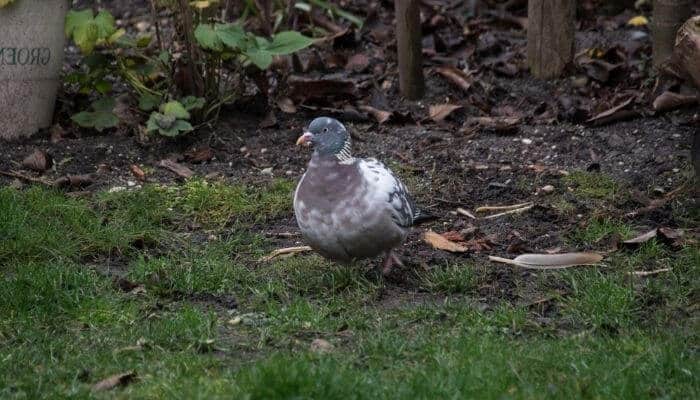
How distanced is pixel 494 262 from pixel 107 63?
3.35 metres

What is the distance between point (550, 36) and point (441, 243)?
2934mm

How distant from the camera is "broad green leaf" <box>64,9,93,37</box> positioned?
7465mm

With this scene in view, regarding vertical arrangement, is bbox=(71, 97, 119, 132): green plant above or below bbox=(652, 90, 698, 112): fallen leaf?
above

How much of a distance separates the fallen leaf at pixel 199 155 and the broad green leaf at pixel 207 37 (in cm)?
73

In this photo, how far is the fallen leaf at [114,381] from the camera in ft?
14.4

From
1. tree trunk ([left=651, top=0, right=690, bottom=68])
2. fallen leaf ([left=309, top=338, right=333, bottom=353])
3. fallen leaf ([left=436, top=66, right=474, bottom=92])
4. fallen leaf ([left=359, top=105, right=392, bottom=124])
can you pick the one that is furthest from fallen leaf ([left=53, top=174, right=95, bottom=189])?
tree trunk ([left=651, top=0, right=690, bottom=68])

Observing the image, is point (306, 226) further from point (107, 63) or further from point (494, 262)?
point (107, 63)

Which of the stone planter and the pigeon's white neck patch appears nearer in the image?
the pigeon's white neck patch

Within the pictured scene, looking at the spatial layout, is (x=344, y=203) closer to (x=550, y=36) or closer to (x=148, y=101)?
(x=148, y=101)

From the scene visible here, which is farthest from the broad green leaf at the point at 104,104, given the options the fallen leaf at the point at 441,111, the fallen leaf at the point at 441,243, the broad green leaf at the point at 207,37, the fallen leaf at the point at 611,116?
the fallen leaf at the point at 611,116

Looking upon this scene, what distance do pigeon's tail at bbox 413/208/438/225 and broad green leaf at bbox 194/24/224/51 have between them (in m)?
1.84

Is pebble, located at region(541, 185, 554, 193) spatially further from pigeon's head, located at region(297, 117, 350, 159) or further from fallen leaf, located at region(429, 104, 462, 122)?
pigeon's head, located at region(297, 117, 350, 159)

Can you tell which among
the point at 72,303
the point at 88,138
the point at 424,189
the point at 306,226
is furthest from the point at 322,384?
the point at 88,138

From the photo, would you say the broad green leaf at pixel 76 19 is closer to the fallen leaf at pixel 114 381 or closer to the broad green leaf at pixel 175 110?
the broad green leaf at pixel 175 110
